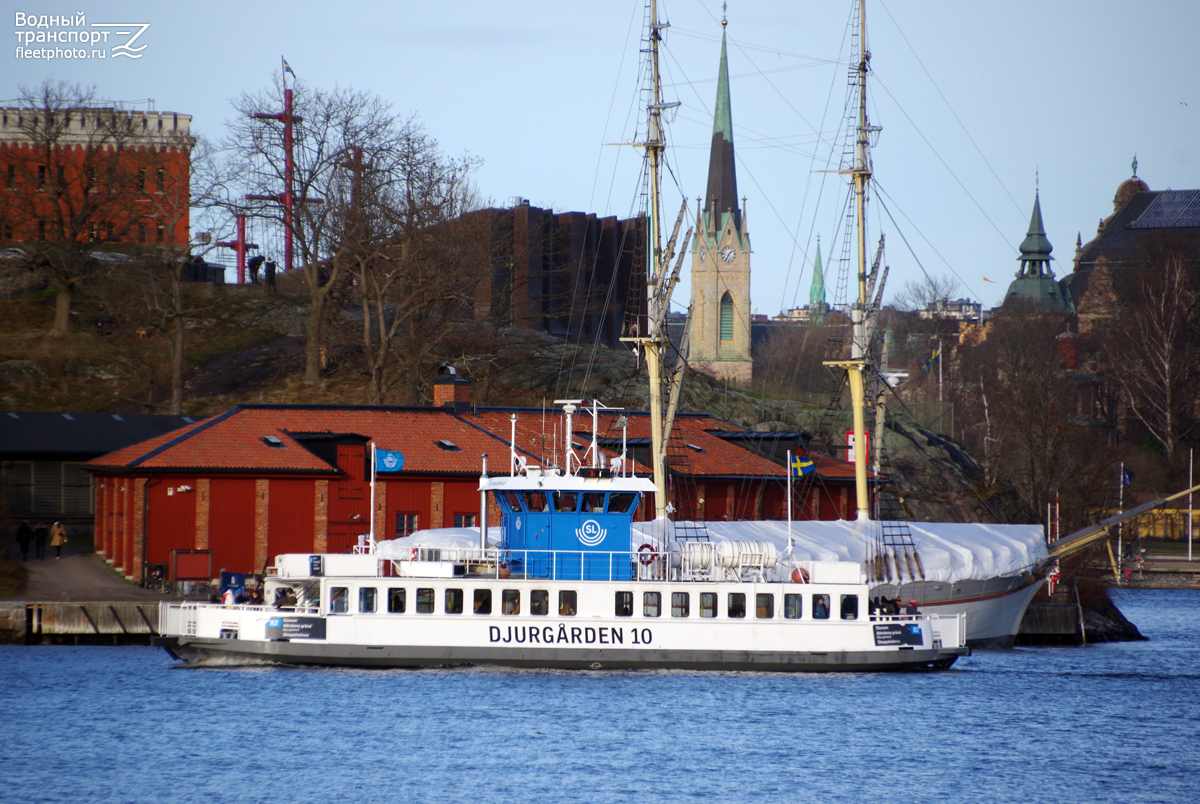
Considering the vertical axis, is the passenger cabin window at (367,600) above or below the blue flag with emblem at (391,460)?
below

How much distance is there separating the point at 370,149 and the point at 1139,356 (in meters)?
64.0

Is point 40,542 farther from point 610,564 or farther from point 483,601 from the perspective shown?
point 610,564

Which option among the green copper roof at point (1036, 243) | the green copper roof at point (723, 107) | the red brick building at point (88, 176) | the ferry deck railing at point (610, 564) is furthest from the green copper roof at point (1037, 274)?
the ferry deck railing at point (610, 564)

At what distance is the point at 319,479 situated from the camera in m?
50.2

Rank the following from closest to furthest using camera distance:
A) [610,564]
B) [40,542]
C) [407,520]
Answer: [610,564], [407,520], [40,542]

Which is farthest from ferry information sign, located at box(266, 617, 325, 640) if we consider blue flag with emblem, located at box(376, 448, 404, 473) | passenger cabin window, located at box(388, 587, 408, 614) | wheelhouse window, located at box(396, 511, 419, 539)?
wheelhouse window, located at box(396, 511, 419, 539)

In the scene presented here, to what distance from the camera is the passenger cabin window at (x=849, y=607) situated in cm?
3650

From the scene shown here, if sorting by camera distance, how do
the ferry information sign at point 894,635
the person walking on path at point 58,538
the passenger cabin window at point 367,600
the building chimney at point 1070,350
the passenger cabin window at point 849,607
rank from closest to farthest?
1. the passenger cabin window at point 367,600
2. the ferry information sign at point 894,635
3. the passenger cabin window at point 849,607
4. the person walking on path at point 58,538
5. the building chimney at point 1070,350

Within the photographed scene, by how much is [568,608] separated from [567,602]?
17 centimetres

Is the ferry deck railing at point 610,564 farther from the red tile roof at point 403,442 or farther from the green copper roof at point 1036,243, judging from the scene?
the green copper roof at point 1036,243

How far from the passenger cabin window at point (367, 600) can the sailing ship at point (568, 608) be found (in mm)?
27

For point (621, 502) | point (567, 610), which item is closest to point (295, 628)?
point (567, 610)

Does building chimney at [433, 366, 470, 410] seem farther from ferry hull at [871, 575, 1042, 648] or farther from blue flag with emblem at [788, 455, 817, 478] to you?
ferry hull at [871, 575, 1042, 648]

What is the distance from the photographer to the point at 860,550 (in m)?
45.1
